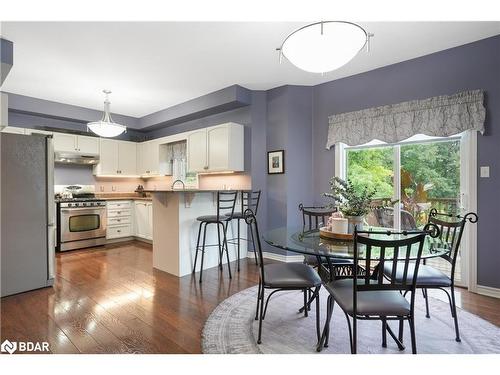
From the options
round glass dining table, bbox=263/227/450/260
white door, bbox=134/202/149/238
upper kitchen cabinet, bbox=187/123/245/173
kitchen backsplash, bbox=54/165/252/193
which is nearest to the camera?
round glass dining table, bbox=263/227/450/260

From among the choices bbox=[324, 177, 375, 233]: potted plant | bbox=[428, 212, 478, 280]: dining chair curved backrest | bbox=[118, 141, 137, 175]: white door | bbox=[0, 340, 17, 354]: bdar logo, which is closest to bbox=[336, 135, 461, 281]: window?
bbox=[428, 212, 478, 280]: dining chair curved backrest

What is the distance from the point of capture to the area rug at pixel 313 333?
188cm

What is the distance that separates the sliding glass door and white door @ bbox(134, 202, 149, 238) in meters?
3.75

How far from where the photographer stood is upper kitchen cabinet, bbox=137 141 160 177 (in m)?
5.89

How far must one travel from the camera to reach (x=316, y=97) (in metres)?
4.20

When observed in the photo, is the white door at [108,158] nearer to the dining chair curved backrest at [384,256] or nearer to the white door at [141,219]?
the white door at [141,219]

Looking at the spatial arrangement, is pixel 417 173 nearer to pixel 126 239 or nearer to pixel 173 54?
pixel 173 54

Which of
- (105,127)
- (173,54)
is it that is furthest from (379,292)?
(105,127)

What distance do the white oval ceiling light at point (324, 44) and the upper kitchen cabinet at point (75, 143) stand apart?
4.74m

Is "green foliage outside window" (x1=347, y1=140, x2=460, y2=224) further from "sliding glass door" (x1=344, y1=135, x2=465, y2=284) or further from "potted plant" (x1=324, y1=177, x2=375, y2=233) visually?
"potted plant" (x1=324, y1=177, x2=375, y2=233)

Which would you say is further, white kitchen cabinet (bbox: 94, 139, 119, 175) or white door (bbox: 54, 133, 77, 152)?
white kitchen cabinet (bbox: 94, 139, 119, 175)

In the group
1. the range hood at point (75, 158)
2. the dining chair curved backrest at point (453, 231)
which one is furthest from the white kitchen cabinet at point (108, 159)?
the dining chair curved backrest at point (453, 231)
